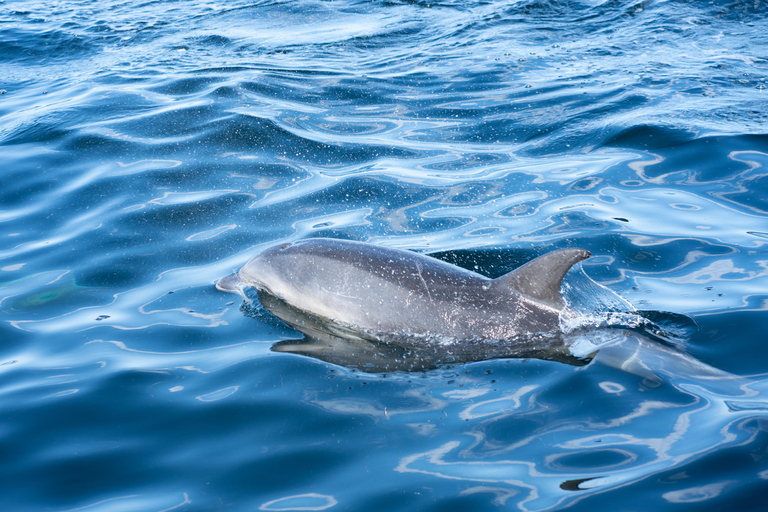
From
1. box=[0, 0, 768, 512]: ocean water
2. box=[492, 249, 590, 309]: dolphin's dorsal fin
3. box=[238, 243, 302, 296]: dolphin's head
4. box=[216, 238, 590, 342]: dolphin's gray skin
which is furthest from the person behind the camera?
box=[238, 243, 302, 296]: dolphin's head

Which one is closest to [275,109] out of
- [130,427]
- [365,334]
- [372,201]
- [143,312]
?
[372,201]

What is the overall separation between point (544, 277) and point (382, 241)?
2.67 m

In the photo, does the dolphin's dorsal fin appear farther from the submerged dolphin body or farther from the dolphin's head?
the dolphin's head

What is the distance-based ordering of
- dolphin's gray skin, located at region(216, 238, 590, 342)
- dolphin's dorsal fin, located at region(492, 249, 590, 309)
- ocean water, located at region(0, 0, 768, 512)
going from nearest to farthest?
ocean water, located at region(0, 0, 768, 512) < dolphin's dorsal fin, located at region(492, 249, 590, 309) < dolphin's gray skin, located at region(216, 238, 590, 342)

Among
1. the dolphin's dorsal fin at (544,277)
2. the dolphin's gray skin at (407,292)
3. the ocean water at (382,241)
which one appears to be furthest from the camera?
the dolphin's gray skin at (407,292)

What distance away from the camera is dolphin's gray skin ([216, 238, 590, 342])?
529cm

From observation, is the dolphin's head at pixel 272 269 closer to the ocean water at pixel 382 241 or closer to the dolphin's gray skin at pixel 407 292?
the dolphin's gray skin at pixel 407 292

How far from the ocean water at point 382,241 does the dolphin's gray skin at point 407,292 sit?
33 cm

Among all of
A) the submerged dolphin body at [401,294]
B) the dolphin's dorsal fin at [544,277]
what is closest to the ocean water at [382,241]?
the submerged dolphin body at [401,294]

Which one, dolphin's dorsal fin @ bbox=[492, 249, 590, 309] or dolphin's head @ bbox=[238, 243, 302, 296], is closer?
dolphin's dorsal fin @ bbox=[492, 249, 590, 309]

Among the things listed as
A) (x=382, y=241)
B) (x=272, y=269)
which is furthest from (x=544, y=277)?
(x=382, y=241)

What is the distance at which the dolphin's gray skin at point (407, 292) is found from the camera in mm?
5289

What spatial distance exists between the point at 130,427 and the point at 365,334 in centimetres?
190

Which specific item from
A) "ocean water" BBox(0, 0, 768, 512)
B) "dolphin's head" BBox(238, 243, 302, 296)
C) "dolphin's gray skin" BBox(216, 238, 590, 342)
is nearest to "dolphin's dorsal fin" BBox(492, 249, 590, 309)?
"dolphin's gray skin" BBox(216, 238, 590, 342)
